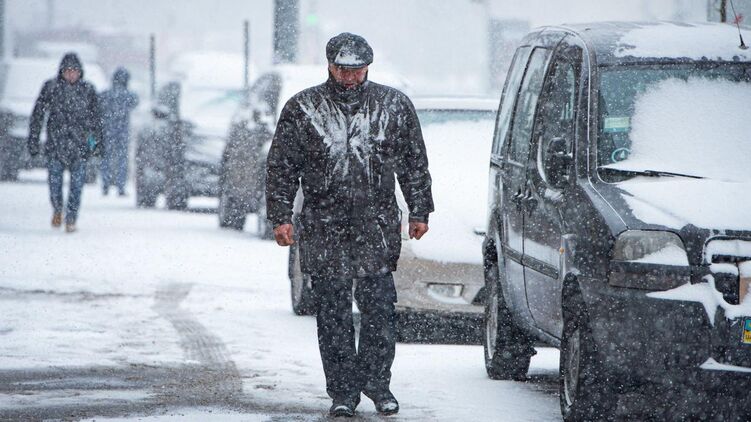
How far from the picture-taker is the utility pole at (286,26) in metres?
23.2

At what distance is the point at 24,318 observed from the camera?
411 inches

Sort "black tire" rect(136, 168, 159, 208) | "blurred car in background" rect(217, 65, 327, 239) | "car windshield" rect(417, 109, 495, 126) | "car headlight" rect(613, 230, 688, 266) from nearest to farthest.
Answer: "car headlight" rect(613, 230, 688, 266) < "car windshield" rect(417, 109, 495, 126) < "blurred car in background" rect(217, 65, 327, 239) < "black tire" rect(136, 168, 159, 208)

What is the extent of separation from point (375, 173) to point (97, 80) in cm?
2350

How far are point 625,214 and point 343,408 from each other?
1.52 m

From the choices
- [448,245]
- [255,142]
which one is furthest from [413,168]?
[255,142]

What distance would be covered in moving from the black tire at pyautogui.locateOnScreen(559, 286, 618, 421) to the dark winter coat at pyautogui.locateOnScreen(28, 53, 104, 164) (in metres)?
11.8

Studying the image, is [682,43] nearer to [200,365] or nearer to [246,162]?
[200,365]

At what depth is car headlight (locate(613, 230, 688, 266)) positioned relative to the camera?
6.23 metres

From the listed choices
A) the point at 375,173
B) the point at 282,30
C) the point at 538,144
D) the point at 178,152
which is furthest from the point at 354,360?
the point at 282,30

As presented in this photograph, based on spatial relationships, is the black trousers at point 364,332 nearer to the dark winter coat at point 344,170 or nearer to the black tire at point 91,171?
the dark winter coat at point 344,170

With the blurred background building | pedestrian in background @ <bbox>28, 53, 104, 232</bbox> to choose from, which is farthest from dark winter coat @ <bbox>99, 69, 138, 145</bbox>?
the blurred background building

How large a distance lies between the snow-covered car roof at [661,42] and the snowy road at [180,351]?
1.65 metres

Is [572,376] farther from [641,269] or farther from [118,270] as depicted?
[118,270]

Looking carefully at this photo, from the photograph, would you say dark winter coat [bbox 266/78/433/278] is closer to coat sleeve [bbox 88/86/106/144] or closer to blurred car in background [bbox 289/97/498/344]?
blurred car in background [bbox 289/97/498/344]
